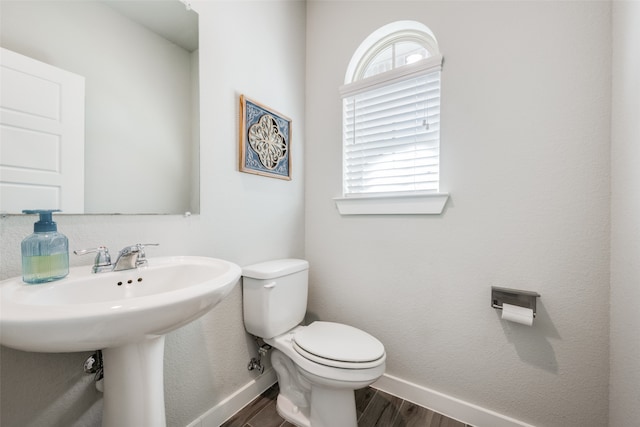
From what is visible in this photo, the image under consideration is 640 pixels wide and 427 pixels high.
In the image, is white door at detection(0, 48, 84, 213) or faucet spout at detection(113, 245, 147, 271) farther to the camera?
faucet spout at detection(113, 245, 147, 271)

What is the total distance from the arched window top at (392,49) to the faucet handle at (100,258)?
1497 millimetres

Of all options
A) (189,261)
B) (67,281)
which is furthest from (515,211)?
(67,281)

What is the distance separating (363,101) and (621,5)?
1.03 meters

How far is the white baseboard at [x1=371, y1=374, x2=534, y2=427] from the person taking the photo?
1.14 metres

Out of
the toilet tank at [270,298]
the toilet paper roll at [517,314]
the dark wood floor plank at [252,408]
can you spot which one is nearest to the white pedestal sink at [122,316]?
the toilet tank at [270,298]

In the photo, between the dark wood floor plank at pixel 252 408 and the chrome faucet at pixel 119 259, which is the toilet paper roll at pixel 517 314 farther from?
the chrome faucet at pixel 119 259

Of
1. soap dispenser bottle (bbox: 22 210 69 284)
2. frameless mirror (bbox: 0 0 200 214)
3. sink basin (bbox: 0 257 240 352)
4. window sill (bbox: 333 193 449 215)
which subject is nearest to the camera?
sink basin (bbox: 0 257 240 352)

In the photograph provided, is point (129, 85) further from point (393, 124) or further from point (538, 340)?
point (538, 340)

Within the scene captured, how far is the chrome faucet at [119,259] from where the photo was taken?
76 cm

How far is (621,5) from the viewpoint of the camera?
87cm

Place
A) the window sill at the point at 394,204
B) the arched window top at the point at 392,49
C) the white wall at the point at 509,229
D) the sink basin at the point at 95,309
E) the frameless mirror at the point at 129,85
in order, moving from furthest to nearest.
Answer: the arched window top at the point at 392,49 < the window sill at the point at 394,204 < the white wall at the point at 509,229 < the frameless mirror at the point at 129,85 < the sink basin at the point at 95,309

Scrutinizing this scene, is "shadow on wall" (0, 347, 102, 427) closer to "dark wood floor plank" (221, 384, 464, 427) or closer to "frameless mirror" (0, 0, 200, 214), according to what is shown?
"frameless mirror" (0, 0, 200, 214)

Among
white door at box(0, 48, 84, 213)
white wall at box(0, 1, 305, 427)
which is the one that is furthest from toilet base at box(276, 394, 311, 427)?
white door at box(0, 48, 84, 213)

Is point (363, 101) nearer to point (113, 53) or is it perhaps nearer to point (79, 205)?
point (113, 53)
